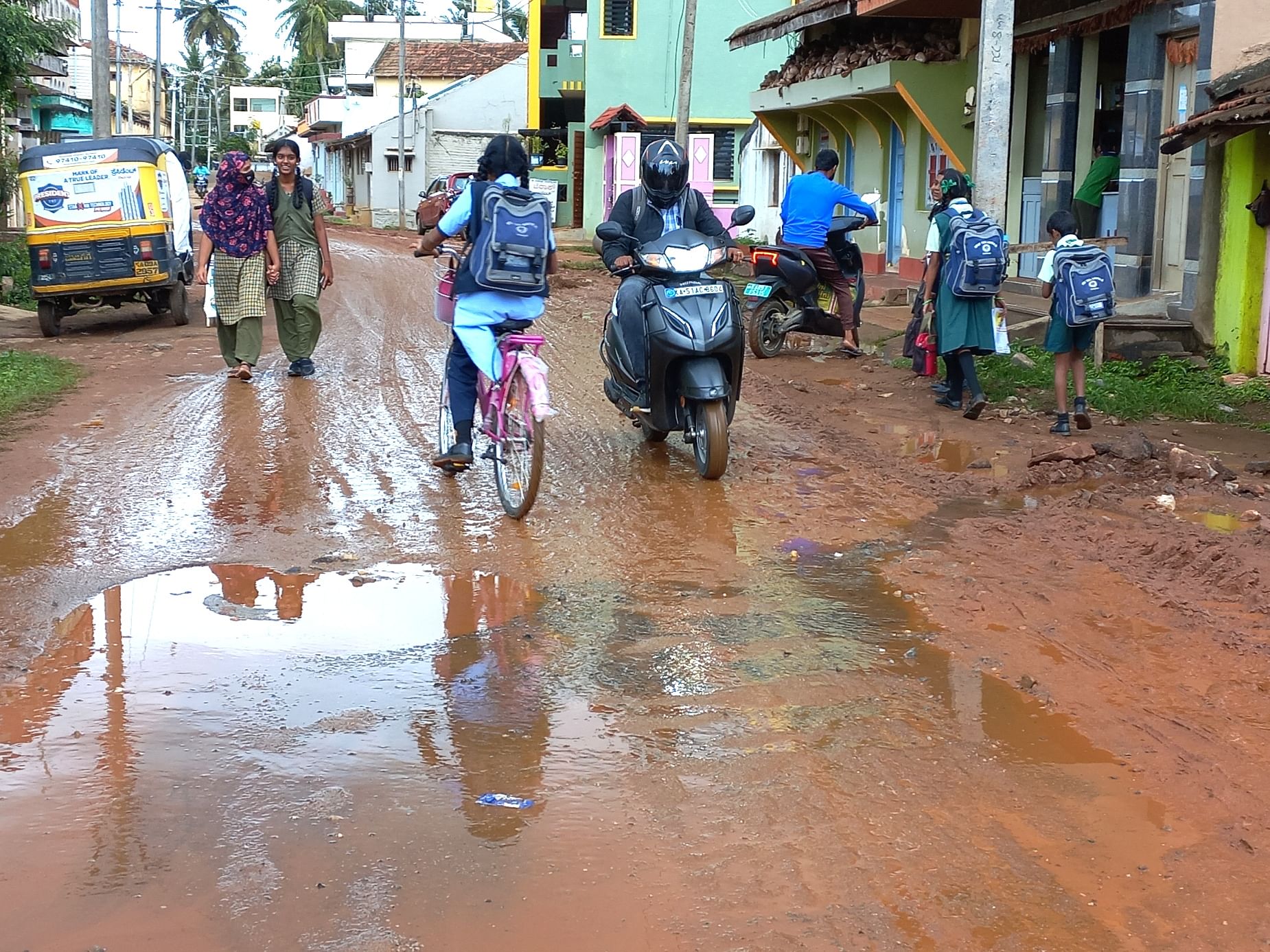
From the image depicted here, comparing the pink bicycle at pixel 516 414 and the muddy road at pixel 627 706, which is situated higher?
the pink bicycle at pixel 516 414

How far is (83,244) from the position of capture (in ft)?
51.2

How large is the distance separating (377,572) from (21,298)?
51.9 feet

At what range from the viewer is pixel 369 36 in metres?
67.2

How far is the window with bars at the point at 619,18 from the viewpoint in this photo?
36125mm

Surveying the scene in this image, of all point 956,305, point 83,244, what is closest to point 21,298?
point 83,244

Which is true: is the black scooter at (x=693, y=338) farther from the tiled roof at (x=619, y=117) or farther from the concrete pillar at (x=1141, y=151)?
the tiled roof at (x=619, y=117)

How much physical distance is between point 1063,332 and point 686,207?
9.03ft

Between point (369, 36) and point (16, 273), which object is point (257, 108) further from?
point (16, 273)

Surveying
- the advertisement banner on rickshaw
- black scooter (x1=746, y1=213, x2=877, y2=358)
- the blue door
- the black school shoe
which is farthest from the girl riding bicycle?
the blue door

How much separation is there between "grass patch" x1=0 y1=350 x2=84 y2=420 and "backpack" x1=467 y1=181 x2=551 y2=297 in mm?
4579

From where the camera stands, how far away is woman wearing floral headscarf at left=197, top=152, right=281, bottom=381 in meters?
10.6

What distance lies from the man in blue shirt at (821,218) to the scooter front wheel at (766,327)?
524 mm

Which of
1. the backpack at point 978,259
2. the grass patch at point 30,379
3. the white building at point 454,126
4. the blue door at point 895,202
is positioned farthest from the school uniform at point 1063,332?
the white building at point 454,126

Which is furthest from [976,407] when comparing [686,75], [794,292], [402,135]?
[402,135]
